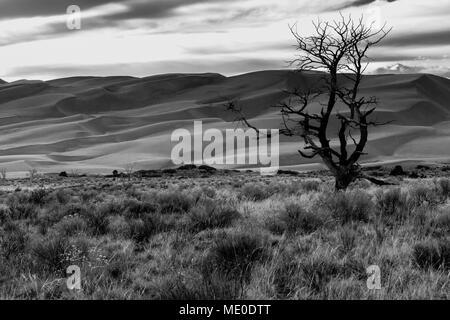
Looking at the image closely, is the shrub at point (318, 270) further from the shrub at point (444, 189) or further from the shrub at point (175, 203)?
the shrub at point (444, 189)

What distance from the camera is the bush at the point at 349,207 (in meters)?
8.79

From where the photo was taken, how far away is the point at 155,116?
13075 centimetres

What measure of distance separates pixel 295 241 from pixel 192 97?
152 meters

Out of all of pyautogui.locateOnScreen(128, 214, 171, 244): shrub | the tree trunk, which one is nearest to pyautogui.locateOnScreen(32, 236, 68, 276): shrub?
pyautogui.locateOnScreen(128, 214, 171, 244): shrub

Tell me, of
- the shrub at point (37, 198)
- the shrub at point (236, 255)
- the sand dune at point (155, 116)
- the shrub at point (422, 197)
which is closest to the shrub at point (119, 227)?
the shrub at point (236, 255)

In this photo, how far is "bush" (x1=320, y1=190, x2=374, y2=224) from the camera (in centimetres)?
879

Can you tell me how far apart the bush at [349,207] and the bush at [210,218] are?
1.57 meters

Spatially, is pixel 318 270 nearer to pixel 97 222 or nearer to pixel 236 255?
pixel 236 255

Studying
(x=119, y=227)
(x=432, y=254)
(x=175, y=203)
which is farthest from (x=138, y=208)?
(x=432, y=254)

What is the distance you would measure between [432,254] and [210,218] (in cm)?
355

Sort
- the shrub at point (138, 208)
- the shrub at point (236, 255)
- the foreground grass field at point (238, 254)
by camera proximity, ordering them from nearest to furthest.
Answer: the foreground grass field at point (238, 254)
the shrub at point (236, 255)
the shrub at point (138, 208)

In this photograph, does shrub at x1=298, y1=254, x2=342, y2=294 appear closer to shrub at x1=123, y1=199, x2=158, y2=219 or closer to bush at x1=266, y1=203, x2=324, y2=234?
bush at x1=266, y1=203, x2=324, y2=234

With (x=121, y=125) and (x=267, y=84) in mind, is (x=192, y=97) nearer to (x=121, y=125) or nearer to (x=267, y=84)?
(x=267, y=84)

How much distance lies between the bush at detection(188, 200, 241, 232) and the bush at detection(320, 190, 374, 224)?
5.16 feet
